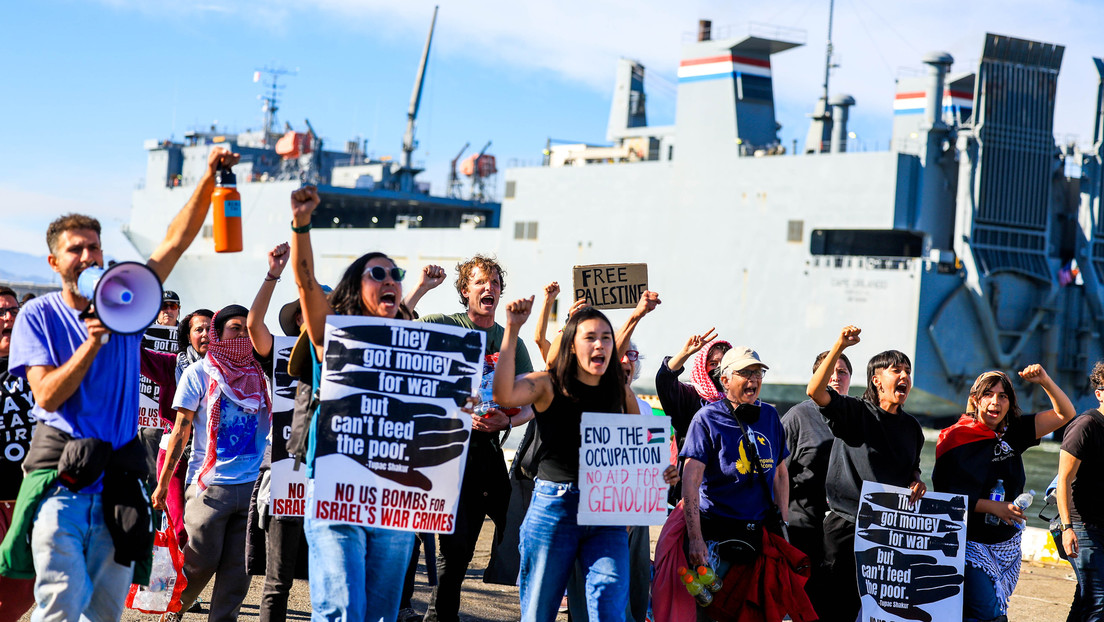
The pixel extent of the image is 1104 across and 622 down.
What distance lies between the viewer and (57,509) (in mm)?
3812

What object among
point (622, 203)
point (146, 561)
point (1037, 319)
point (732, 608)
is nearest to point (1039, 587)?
point (732, 608)

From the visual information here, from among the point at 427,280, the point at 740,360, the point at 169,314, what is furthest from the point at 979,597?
the point at 169,314

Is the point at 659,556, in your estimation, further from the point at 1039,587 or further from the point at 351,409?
the point at 1039,587

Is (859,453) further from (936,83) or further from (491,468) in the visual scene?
(936,83)

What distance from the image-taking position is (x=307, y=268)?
→ 424cm

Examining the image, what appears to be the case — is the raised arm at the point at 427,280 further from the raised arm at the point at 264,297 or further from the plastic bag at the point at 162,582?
the plastic bag at the point at 162,582

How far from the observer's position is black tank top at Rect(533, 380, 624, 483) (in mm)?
4738

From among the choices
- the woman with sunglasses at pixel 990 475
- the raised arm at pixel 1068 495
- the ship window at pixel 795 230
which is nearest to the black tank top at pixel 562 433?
the woman with sunglasses at pixel 990 475

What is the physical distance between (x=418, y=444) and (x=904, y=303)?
73.8 feet

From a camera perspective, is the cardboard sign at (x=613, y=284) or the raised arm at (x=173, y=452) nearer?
the raised arm at (x=173, y=452)

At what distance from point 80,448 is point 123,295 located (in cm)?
55

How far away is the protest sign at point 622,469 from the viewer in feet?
15.5

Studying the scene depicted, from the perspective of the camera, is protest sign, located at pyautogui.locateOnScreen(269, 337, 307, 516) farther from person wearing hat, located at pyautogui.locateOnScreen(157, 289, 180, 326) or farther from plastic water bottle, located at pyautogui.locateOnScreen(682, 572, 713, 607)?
person wearing hat, located at pyautogui.locateOnScreen(157, 289, 180, 326)

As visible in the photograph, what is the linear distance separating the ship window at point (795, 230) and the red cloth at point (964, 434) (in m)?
21.2
